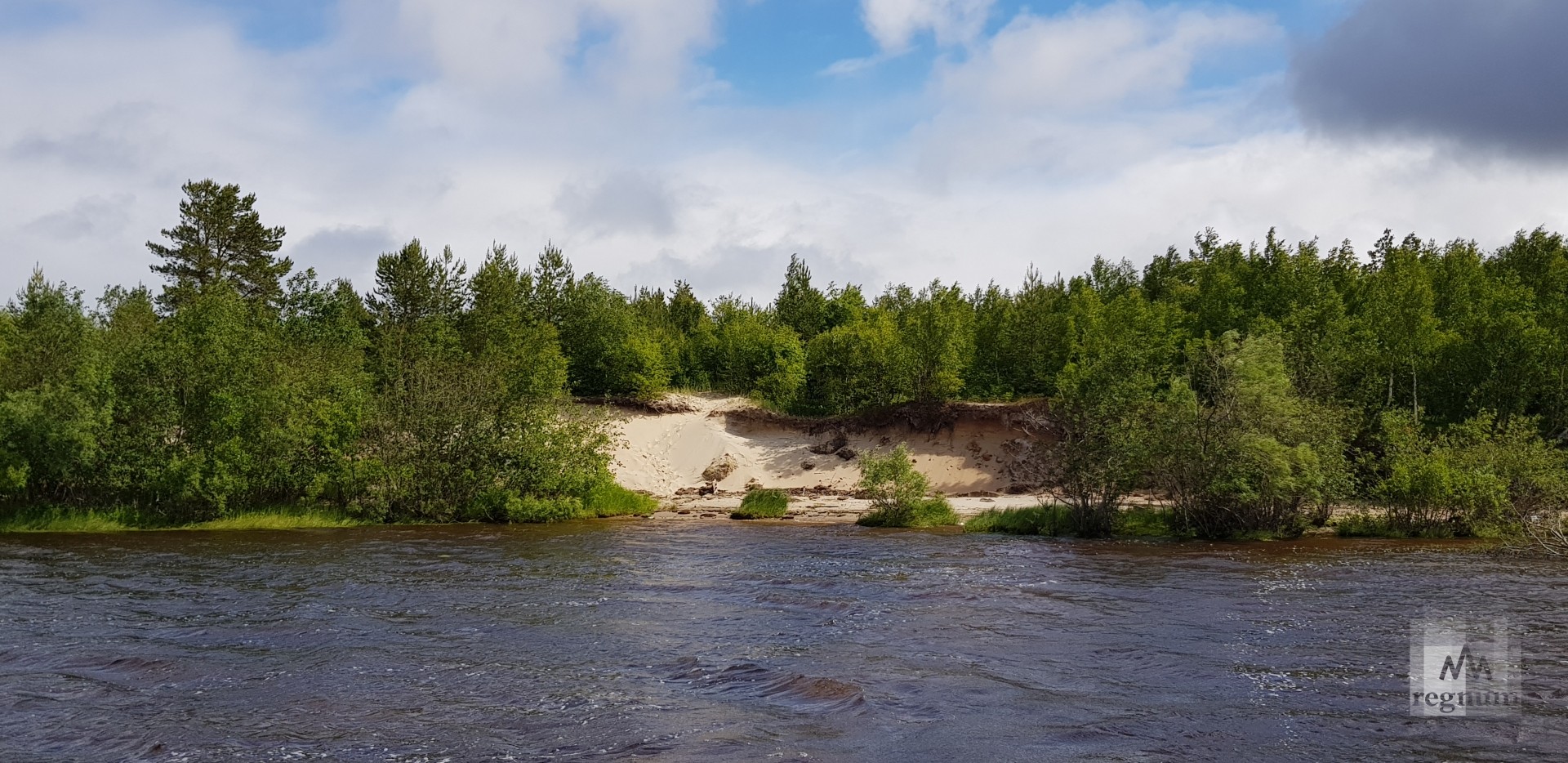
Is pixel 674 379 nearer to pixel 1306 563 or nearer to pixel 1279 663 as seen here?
pixel 1306 563

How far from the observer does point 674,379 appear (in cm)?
6631

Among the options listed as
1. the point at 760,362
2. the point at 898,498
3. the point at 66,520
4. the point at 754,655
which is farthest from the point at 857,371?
the point at 754,655

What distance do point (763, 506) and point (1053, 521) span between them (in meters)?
12.1

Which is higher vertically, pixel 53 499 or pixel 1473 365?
pixel 1473 365

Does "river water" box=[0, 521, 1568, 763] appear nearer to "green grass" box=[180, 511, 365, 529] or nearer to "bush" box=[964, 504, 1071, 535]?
"bush" box=[964, 504, 1071, 535]

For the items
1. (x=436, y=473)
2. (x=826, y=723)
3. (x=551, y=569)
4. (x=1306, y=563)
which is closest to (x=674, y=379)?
(x=436, y=473)

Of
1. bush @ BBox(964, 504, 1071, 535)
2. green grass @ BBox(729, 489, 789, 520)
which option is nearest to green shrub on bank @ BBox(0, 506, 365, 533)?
green grass @ BBox(729, 489, 789, 520)

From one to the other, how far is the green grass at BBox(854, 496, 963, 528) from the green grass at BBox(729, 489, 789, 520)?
4075 millimetres

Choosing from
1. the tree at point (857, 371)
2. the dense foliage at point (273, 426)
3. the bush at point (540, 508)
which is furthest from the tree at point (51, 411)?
the tree at point (857, 371)

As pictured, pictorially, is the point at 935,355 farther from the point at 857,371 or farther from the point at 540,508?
the point at 540,508

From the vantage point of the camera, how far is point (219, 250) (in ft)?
199

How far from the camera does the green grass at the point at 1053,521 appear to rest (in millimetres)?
33906

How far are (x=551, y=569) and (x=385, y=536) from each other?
10380 millimetres

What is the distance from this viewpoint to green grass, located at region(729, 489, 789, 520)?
137ft
